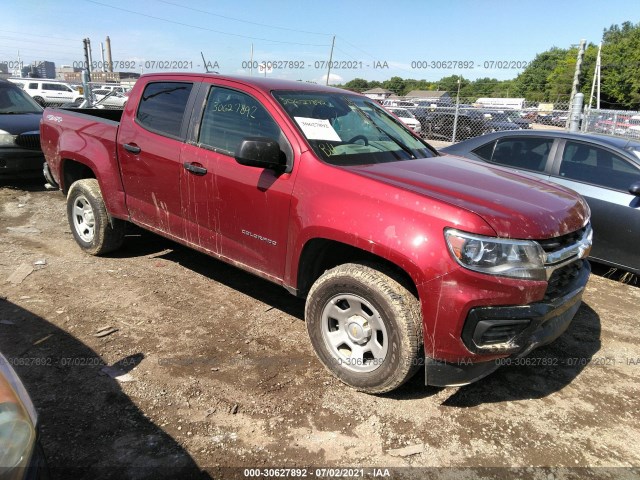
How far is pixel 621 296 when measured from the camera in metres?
4.84

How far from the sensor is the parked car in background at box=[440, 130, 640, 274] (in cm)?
476

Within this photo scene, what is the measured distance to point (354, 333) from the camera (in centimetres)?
299

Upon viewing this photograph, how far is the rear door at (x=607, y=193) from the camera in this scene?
15.5 feet

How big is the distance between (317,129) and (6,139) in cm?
621

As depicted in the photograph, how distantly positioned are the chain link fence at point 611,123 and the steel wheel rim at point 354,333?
10.5m

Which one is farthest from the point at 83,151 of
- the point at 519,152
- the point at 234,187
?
the point at 519,152

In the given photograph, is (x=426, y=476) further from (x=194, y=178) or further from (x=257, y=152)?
(x=194, y=178)

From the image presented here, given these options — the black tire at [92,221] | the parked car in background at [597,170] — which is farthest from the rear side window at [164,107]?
the parked car in background at [597,170]

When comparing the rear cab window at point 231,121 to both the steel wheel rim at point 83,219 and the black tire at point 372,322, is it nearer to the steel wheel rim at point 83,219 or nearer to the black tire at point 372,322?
the black tire at point 372,322

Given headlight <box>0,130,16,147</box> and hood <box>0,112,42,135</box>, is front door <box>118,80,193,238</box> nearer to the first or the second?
headlight <box>0,130,16,147</box>

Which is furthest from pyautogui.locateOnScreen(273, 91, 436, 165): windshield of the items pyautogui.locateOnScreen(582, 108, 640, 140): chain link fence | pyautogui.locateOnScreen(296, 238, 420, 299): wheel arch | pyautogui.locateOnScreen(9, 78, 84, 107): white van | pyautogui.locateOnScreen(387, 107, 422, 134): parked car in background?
pyautogui.locateOnScreen(9, 78, 84, 107): white van

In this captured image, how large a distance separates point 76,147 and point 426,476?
4.32 metres

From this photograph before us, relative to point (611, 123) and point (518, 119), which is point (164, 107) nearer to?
point (611, 123)

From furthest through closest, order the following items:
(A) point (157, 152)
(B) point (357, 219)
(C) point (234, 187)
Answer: (A) point (157, 152), (C) point (234, 187), (B) point (357, 219)
